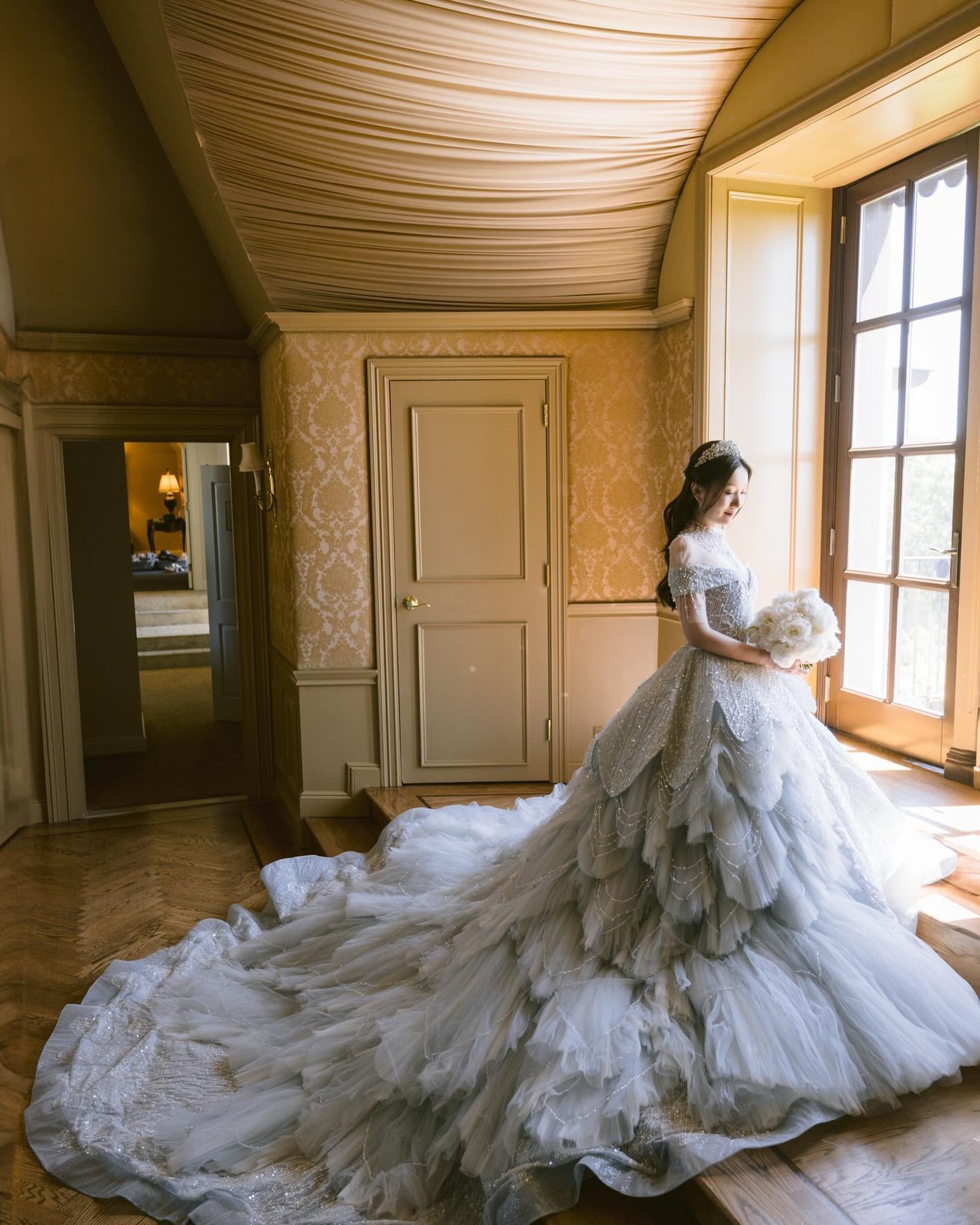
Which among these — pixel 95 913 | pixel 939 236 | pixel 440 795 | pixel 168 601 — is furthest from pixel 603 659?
pixel 168 601

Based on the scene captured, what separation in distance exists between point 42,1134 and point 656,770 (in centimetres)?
191

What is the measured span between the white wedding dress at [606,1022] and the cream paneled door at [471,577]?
6.20 ft

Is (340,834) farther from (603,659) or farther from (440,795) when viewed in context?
(603,659)

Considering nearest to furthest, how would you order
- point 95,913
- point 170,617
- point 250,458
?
point 95,913
point 250,458
point 170,617

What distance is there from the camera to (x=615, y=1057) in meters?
2.17

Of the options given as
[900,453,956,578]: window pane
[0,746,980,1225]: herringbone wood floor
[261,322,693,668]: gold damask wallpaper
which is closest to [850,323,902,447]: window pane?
[900,453,956,578]: window pane

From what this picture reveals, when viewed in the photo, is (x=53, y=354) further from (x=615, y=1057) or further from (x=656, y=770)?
(x=615, y=1057)

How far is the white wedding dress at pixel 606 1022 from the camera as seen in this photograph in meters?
2.13

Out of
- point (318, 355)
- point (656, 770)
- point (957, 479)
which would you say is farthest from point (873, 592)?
point (318, 355)

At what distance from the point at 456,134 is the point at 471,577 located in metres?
1.97

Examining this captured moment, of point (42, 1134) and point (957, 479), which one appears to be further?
point (957, 479)

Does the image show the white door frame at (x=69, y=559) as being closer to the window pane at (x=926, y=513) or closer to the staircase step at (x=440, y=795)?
the staircase step at (x=440, y=795)

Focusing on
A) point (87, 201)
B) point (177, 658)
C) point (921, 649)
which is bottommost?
point (177, 658)

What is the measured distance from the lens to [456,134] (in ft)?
12.6
